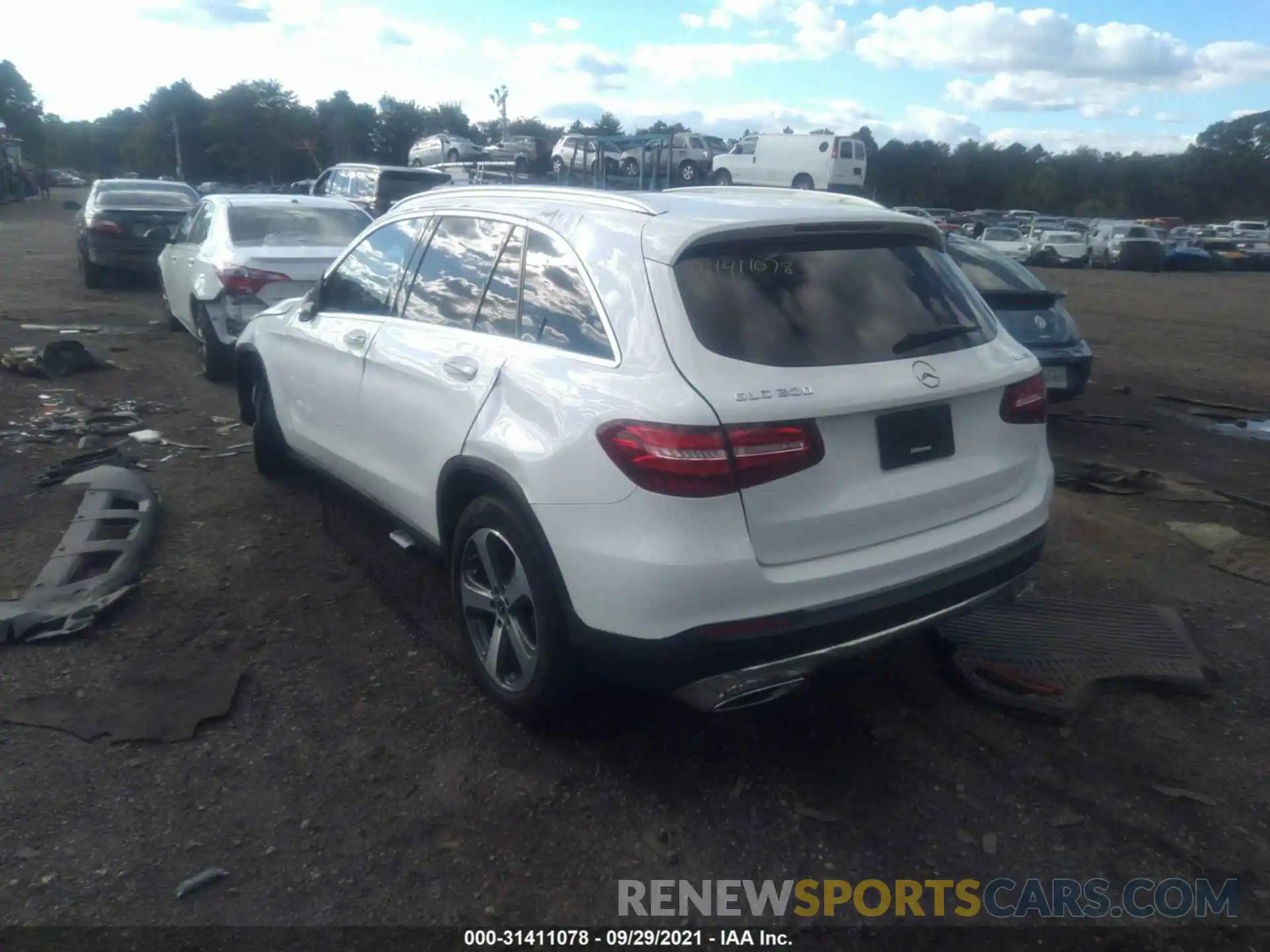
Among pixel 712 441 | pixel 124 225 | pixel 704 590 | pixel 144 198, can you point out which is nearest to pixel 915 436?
pixel 712 441

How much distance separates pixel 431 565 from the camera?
5305mm

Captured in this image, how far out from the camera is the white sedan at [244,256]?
29.0 ft

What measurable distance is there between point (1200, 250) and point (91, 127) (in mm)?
117310

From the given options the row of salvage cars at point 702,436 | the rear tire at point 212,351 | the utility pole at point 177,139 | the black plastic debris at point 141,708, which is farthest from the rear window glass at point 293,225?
the utility pole at point 177,139

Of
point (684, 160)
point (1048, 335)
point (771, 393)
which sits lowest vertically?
point (1048, 335)

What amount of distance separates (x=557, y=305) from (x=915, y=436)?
1302 mm

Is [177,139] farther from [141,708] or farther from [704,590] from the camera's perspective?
[704,590]

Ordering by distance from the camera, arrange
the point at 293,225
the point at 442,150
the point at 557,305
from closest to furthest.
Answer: the point at 557,305 → the point at 293,225 → the point at 442,150

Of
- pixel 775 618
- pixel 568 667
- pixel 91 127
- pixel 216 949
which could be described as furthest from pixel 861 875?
pixel 91 127

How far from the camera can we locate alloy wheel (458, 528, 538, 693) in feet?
11.8

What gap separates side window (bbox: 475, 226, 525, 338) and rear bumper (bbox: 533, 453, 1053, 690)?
0.87m

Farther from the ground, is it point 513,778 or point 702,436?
point 702,436

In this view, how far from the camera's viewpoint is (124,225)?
50.7 ft

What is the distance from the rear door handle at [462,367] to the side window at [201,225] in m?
6.91
